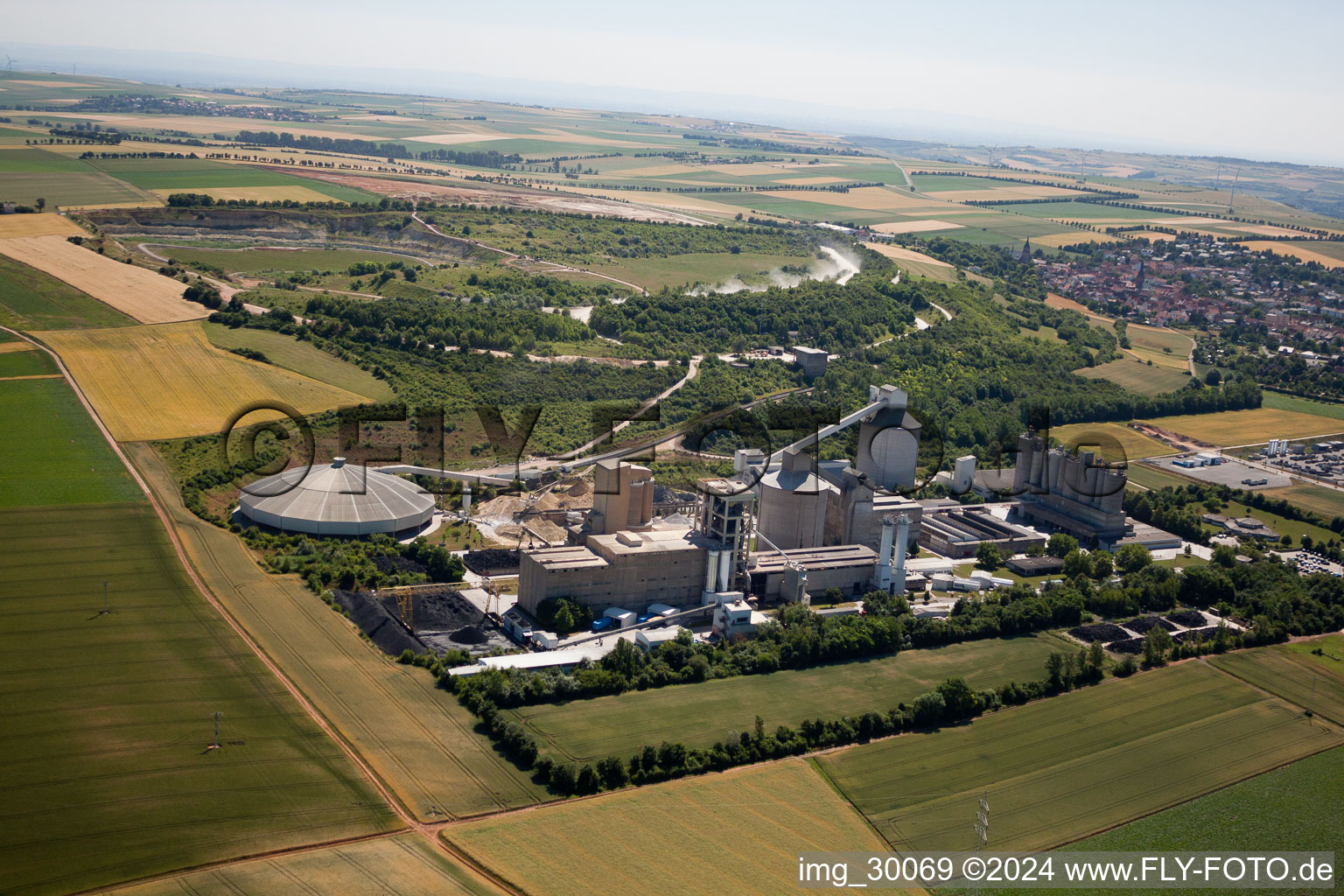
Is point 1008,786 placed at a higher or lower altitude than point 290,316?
lower

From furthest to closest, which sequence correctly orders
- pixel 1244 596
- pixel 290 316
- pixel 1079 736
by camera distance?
pixel 290 316 < pixel 1244 596 < pixel 1079 736

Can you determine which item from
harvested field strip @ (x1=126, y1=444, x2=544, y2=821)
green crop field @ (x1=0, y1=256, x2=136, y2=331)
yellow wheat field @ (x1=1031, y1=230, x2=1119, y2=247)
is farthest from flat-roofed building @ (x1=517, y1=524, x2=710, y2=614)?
yellow wheat field @ (x1=1031, y1=230, x2=1119, y2=247)

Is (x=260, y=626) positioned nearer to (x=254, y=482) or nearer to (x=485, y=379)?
(x=254, y=482)

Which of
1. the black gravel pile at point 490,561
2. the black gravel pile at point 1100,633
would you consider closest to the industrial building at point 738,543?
the black gravel pile at point 490,561

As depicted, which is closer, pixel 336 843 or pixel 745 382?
pixel 336 843

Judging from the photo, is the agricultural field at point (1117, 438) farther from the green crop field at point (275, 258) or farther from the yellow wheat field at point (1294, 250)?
the yellow wheat field at point (1294, 250)

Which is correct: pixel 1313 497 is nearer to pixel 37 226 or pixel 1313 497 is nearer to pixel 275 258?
pixel 275 258

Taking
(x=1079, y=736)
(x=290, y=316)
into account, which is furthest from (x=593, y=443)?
(x=1079, y=736)
